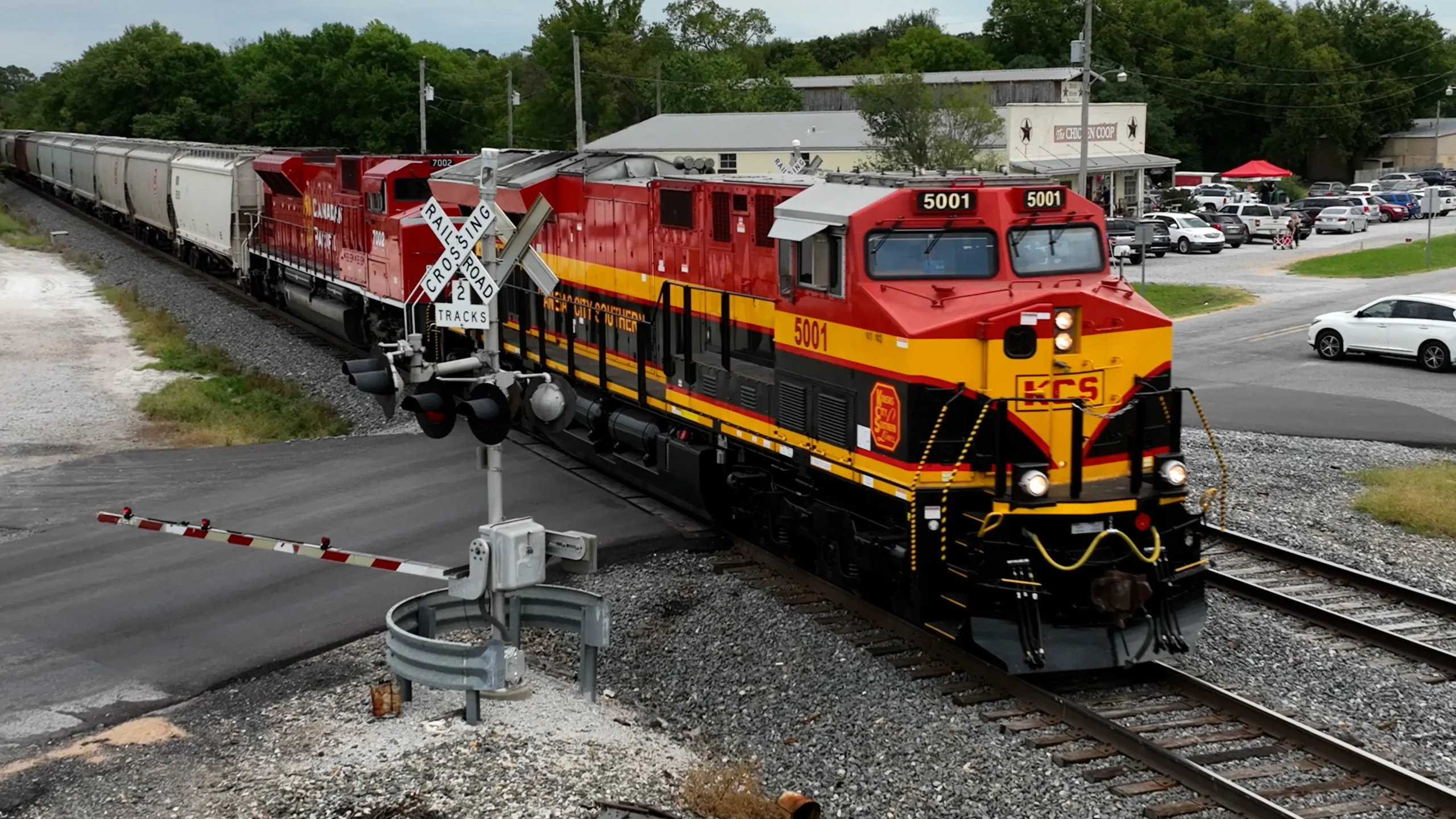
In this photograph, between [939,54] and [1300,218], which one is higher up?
[939,54]

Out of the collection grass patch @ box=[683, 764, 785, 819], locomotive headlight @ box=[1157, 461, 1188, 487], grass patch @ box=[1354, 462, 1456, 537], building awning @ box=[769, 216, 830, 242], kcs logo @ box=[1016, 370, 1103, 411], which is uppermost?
building awning @ box=[769, 216, 830, 242]

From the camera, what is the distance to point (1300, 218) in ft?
204

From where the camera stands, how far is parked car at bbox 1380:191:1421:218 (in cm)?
6900

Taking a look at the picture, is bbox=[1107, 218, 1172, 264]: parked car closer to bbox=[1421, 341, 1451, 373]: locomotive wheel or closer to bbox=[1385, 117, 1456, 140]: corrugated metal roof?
bbox=[1421, 341, 1451, 373]: locomotive wheel

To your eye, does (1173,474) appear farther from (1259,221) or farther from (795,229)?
(1259,221)

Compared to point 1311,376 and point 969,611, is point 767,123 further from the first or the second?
point 969,611

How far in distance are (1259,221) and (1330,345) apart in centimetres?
3297

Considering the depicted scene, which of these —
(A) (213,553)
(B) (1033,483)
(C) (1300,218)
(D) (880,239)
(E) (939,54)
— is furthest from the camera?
(E) (939,54)

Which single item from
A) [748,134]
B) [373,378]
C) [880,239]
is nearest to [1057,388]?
[880,239]

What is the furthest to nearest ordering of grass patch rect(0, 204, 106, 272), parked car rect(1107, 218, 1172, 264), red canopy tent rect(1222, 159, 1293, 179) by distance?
red canopy tent rect(1222, 159, 1293, 179) → parked car rect(1107, 218, 1172, 264) → grass patch rect(0, 204, 106, 272)

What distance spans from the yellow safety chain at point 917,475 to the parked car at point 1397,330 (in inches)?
805

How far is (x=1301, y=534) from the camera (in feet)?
51.2

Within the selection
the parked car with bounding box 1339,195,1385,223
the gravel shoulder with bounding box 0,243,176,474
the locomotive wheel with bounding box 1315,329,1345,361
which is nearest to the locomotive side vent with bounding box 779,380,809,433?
the gravel shoulder with bounding box 0,243,176,474

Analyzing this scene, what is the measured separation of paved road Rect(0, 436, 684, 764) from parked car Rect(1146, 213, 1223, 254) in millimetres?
41215
